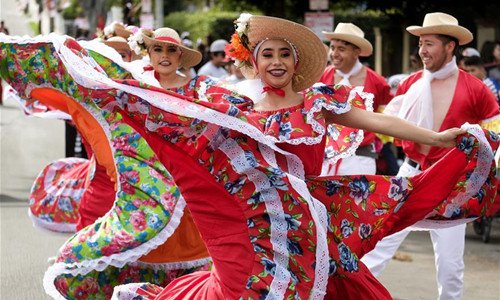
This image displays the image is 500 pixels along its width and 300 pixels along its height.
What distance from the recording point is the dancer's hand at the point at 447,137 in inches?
221

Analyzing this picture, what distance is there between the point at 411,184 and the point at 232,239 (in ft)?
3.32

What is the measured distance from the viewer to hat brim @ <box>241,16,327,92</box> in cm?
571

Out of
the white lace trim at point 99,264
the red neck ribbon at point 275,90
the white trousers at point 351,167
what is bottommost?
the white trousers at point 351,167

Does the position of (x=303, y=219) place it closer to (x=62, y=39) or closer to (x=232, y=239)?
(x=232, y=239)

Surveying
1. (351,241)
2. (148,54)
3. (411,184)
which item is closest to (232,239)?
(351,241)

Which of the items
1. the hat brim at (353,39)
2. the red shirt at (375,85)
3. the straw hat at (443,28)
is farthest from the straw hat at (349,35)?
the straw hat at (443,28)

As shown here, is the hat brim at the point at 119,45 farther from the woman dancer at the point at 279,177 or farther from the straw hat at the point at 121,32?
the woman dancer at the point at 279,177

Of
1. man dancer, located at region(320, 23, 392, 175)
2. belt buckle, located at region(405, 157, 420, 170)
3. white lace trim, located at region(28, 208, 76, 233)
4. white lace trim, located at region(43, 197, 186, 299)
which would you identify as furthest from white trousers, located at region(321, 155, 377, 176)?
white lace trim, located at region(43, 197, 186, 299)

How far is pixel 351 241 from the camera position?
5492 mm

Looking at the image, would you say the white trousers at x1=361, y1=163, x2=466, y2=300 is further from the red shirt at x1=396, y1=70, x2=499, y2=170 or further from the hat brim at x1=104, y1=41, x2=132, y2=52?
the hat brim at x1=104, y1=41, x2=132, y2=52

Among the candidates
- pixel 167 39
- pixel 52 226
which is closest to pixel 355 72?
pixel 167 39

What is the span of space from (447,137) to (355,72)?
168 inches

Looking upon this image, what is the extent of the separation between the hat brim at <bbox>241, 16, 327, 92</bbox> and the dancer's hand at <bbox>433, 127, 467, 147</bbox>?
0.71 m

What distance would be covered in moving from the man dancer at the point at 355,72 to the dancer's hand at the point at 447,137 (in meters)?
3.88
